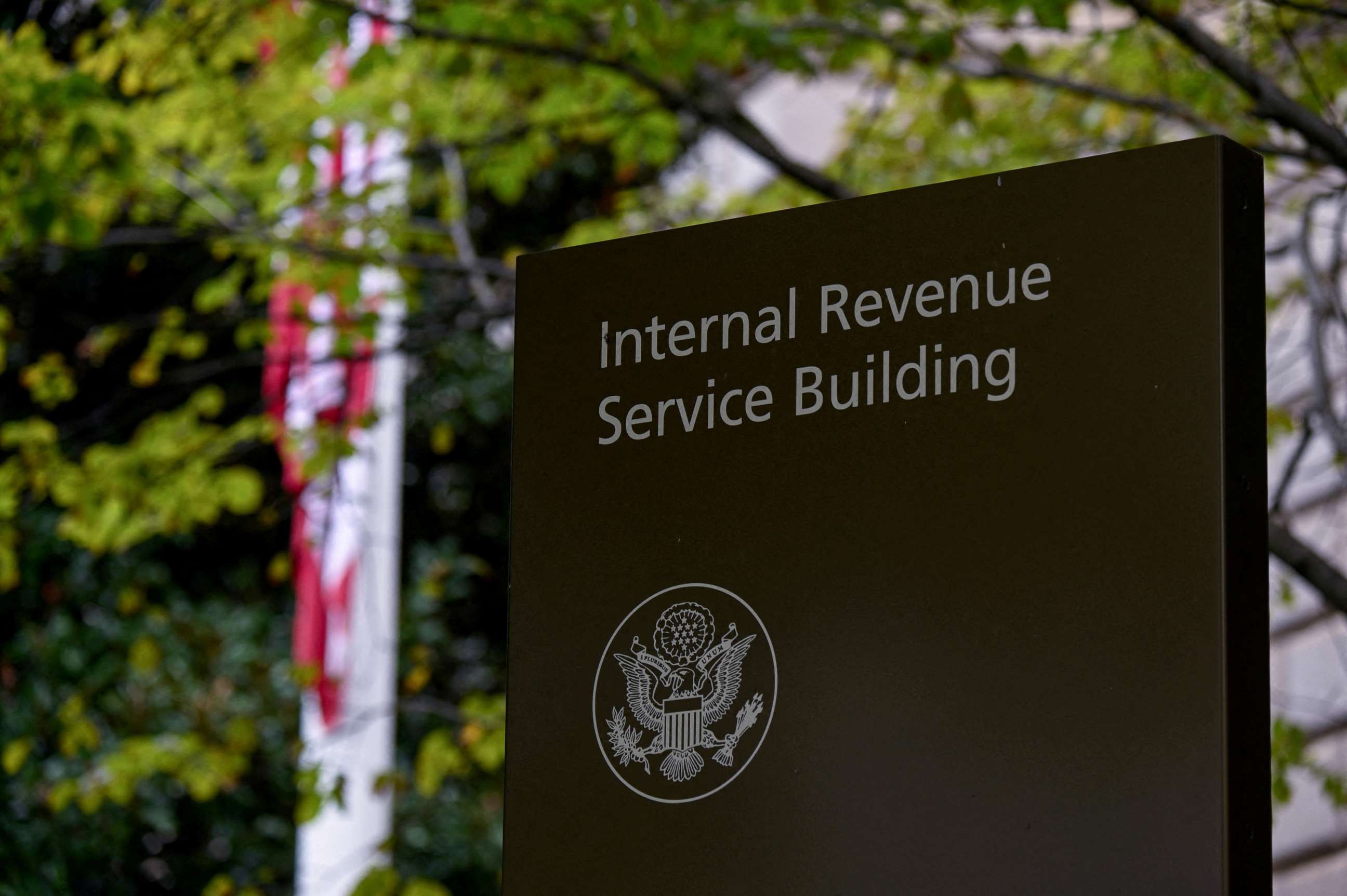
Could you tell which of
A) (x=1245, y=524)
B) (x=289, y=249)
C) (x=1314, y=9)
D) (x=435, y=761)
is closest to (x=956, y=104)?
(x=1314, y=9)

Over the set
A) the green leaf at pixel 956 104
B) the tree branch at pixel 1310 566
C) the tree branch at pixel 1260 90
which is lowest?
the tree branch at pixel 1310 566

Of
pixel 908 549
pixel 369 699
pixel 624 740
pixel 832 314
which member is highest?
pixel 832 314

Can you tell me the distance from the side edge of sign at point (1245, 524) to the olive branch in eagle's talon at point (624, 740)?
702 millimetres

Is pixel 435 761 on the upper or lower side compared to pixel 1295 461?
lower

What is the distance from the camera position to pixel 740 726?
2.03 metres

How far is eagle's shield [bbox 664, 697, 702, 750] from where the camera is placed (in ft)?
6.77

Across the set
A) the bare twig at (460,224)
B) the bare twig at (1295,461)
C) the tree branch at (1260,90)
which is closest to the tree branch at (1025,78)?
the tree branch at (1260,90)

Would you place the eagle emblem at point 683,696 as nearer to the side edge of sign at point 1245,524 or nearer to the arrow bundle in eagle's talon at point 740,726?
the arrow bundle in eagle's talon at point 740,726

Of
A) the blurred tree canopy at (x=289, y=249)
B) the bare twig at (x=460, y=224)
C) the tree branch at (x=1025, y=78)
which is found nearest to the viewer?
the tree branch at (x=1025, y=78)

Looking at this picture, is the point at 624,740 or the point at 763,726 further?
the point at 624,740

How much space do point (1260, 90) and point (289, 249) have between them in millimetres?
3367

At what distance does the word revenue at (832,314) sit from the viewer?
6.37 ft

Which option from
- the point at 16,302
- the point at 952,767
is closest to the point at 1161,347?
the point at 952,767

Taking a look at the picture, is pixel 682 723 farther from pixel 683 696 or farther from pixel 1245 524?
pixel 1245 524
